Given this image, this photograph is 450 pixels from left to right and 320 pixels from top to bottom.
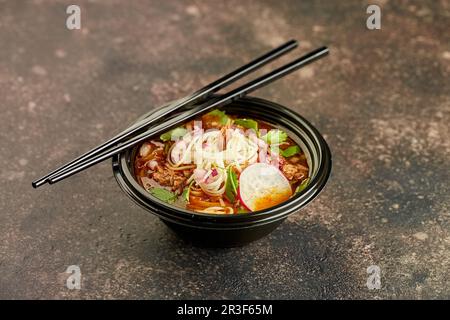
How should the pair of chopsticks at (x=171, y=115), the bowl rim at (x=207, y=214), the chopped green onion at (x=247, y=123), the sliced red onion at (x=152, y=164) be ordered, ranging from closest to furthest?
the bowl rim at (x=207, y=214) → the pair of chopsticks at (x=171, y=115) → the sliced red onion at (x=152, y=164) → the chopped green onion at (x=247, y=123)

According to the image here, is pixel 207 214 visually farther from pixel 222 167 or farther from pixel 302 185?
pixel 302 185

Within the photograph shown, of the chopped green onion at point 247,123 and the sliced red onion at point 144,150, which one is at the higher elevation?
the chopped green onion at point 247,123

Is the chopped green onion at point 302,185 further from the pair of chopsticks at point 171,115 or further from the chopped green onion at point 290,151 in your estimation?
the pair of chopsticks at point 171,115

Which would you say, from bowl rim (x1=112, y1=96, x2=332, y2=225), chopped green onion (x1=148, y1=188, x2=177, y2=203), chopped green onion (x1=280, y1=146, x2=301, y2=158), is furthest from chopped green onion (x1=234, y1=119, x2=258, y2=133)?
chopped green onion (x1=148, y1=188, x2=177, y2=203)

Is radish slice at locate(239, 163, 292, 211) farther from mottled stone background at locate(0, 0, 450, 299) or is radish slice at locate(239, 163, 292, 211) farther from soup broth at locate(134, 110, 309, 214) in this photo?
mottled stone background at locate(0, 0, 450, 299)

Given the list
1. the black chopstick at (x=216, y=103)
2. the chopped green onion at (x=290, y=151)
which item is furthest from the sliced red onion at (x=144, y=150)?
the chopped green onion at (x=290, y=151)

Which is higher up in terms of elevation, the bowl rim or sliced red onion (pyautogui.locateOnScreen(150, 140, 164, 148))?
sliced red onion (pyautogui.locateOnScreen(150, 140, 164, 148))

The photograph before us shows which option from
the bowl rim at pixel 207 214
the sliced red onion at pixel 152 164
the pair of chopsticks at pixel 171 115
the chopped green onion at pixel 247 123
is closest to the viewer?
the bowl rim at pixel 207 214
